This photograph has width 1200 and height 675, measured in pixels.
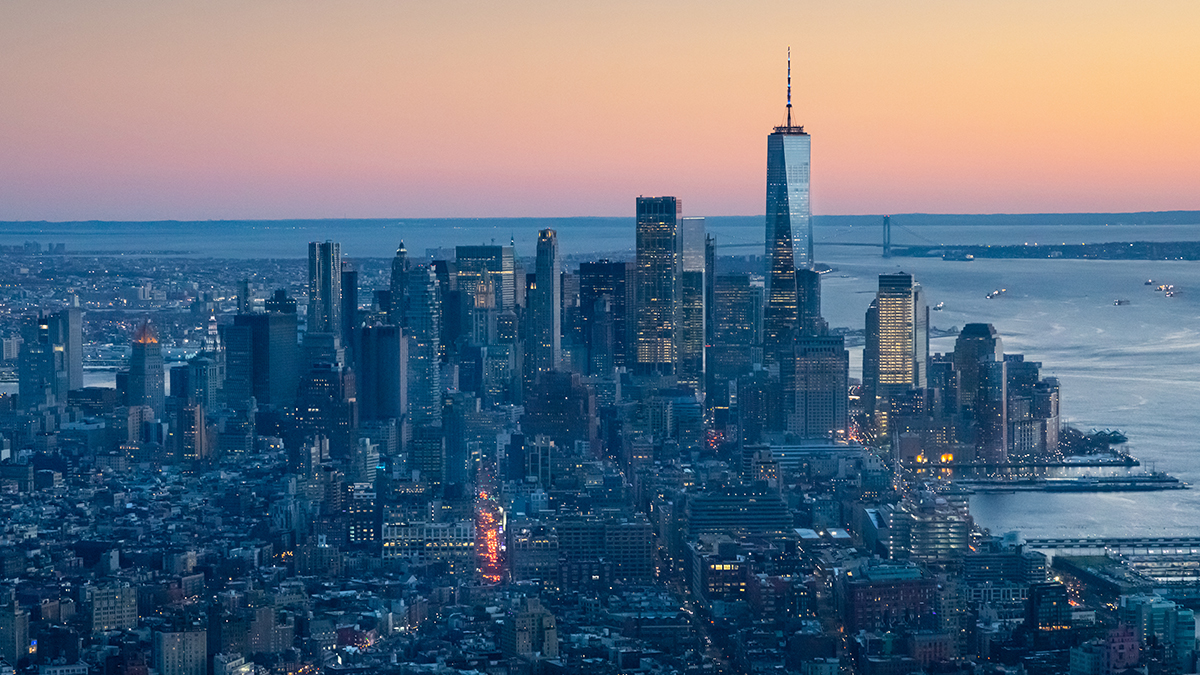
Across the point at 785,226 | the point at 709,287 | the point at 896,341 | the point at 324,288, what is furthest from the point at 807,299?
the point at 324,288

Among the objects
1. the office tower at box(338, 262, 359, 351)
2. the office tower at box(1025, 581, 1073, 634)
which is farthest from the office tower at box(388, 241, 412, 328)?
the office tower at box(1025, 581, 1073, 634)

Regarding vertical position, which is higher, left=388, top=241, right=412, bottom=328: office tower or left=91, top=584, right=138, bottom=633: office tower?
left=388, top=241, right=412, bottom=328: office tower

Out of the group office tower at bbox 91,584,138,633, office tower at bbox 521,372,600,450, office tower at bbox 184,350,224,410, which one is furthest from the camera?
office tower at bbox 184,350,224,410

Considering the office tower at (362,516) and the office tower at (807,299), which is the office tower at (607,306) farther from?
the office tower at (362,516)

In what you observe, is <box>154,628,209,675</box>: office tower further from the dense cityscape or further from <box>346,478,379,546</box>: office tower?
<box>346,478,379,546</box>: office tower

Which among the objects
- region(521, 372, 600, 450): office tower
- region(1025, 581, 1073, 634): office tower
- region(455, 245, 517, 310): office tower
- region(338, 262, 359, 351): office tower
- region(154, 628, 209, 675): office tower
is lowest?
region(154, 628, 209, 675): office tower

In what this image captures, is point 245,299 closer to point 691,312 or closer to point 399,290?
point 399,290
